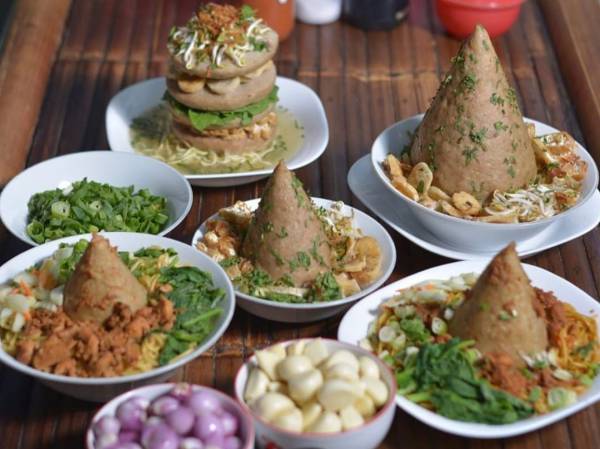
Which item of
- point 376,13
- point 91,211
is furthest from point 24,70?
point 376,13

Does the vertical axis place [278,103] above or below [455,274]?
below

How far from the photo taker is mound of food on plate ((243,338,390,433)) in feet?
8.04

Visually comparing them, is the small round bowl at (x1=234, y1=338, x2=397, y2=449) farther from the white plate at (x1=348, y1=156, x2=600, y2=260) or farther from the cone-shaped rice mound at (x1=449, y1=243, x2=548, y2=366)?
the white plate at (x1=348, y1=156, x2=600, y2=260)

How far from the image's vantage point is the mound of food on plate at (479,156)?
339 cm

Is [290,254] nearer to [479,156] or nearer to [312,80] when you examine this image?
[479,156]

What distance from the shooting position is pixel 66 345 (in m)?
2.75

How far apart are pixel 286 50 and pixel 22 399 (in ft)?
9.43

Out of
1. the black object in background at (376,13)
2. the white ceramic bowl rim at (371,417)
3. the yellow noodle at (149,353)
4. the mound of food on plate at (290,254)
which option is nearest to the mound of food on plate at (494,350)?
the white ceramic bowl rim at (371,417)

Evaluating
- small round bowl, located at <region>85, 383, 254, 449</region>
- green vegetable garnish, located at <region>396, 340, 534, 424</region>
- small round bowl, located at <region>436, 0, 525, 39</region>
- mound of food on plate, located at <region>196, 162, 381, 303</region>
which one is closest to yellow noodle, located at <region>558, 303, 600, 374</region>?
green vegetable garnish, located at <region>396, 340, 534, 424</region>

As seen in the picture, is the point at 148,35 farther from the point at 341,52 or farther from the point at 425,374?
the point at 425,374

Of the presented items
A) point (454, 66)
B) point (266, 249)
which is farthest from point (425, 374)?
point (454, 66)

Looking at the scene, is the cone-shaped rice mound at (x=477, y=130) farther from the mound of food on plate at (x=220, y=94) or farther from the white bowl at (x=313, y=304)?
the mound of food on plate at (x=220, y=94)

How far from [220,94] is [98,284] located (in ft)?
4.72

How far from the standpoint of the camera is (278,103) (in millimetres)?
4613
